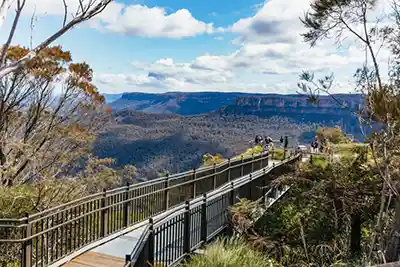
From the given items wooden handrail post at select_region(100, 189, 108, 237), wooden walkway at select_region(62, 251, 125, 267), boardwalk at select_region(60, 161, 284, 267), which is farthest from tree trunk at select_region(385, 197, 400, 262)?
wooden handrail post at select_region(100, 189, 108, 237)

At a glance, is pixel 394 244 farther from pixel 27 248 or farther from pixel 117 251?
pixel 27 248

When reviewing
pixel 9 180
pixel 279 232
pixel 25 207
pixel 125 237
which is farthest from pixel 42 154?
pixel 279 232

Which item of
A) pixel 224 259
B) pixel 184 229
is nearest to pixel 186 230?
pixel 184 229

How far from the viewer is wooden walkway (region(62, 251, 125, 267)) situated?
18.6 ft

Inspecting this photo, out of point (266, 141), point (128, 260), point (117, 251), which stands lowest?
point (117, 251)

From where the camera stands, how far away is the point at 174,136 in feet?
191

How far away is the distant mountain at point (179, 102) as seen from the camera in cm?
13300

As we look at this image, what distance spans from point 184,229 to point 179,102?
136 metres

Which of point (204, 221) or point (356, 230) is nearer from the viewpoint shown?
point (204, 221)

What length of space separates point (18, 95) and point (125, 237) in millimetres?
8596

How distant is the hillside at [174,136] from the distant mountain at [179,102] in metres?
60.2

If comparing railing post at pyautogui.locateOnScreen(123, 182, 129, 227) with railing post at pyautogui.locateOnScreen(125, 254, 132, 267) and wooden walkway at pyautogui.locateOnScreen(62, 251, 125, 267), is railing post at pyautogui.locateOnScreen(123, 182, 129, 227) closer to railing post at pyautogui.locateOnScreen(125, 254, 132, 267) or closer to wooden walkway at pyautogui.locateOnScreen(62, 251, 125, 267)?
wooden walkway at pyautogui.locateOnScreen(62, 251, 125, 267)

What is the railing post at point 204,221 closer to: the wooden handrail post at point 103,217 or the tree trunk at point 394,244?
the wooden handrail post at point 103,217

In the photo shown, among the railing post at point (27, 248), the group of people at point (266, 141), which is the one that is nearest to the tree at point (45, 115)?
the railing post at point (27, 248)
